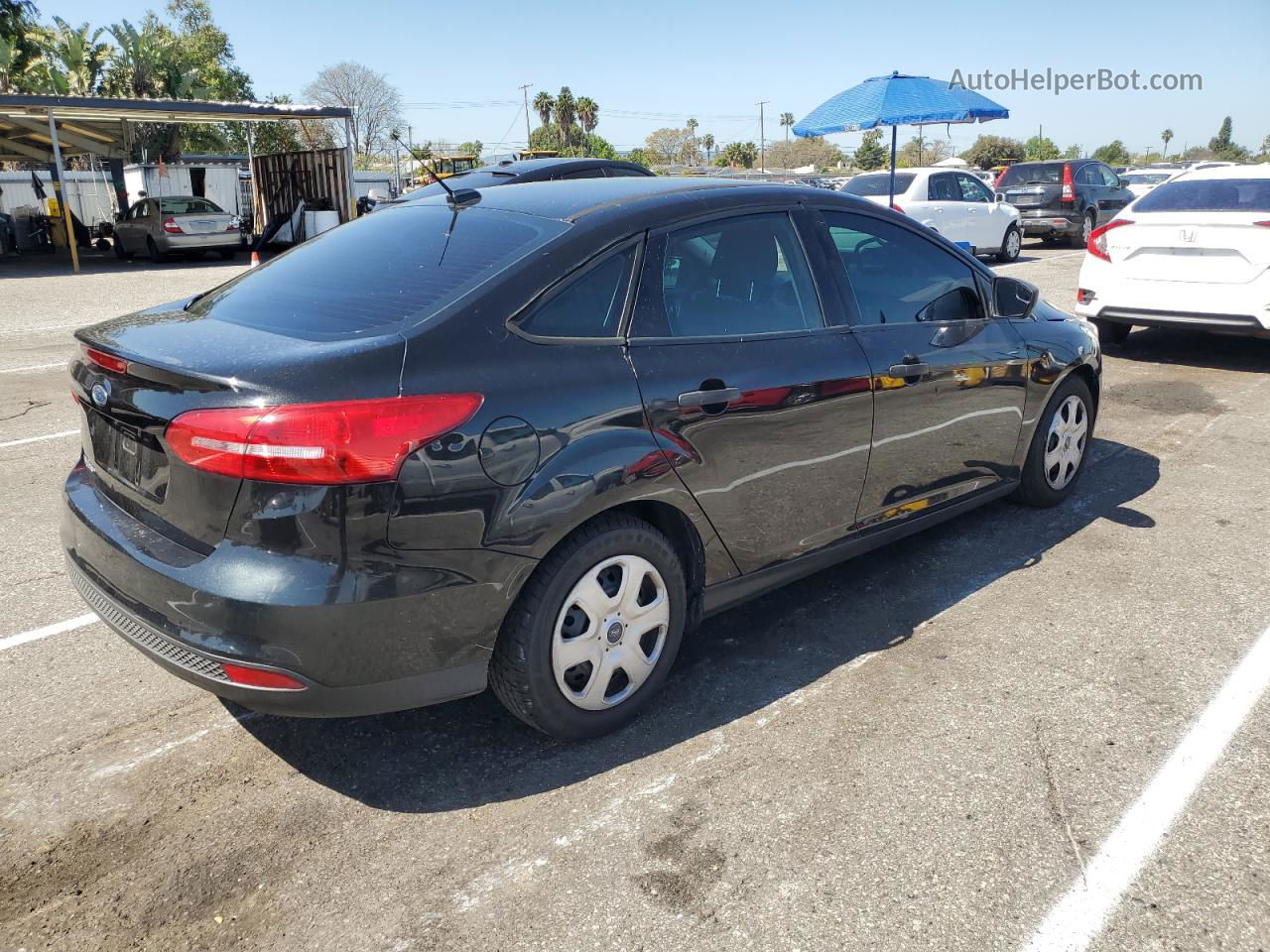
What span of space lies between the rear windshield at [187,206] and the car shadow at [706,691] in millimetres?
21840

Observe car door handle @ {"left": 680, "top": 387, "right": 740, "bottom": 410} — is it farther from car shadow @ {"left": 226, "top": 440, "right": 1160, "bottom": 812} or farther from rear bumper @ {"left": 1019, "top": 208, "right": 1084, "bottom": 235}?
rear bumper @ {"left": 1019, "top": 208, "right": 1084, "bottom": 235}

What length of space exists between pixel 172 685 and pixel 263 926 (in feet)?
4.36

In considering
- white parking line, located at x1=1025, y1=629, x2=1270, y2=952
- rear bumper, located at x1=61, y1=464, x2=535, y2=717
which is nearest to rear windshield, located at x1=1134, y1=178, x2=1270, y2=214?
white parking line, located at x1=1025, y1=629, x2=1270, y2=952

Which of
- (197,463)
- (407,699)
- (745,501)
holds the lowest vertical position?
(407,699)

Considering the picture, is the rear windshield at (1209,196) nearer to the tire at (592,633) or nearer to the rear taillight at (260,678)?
the tire at (592,633)

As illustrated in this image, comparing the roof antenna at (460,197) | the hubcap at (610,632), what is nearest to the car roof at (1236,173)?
the roof antenna at (460,197)

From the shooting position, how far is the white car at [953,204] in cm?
1611

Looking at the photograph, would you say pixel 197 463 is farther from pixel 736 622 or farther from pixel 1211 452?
pixel 1211 452

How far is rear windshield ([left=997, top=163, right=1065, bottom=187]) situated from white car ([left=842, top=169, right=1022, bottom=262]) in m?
2.42

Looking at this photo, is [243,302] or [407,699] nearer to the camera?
[407,699]

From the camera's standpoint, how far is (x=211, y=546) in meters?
2.52

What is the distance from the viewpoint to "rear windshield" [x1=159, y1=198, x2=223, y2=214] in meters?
22.2

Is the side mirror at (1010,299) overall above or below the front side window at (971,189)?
below

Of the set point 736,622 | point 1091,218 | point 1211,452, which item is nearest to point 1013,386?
point 736,622
